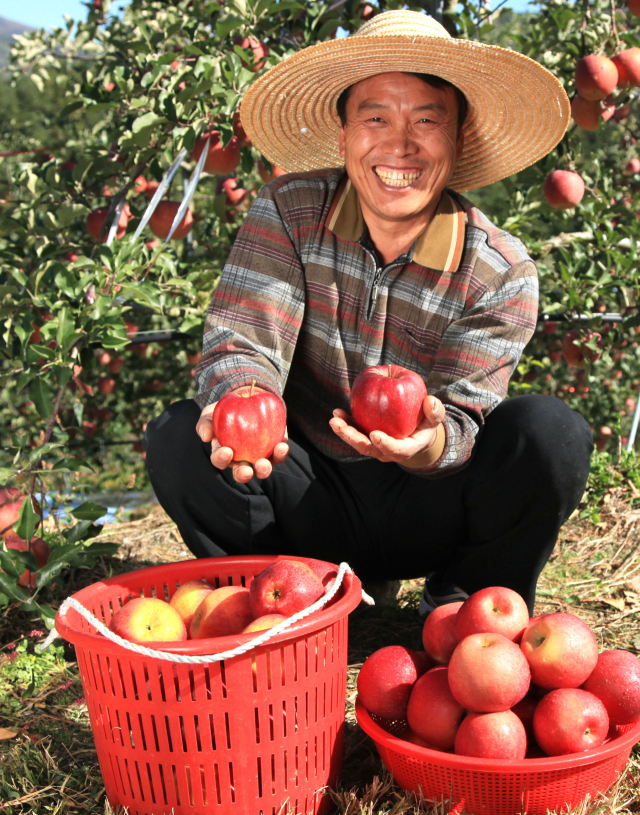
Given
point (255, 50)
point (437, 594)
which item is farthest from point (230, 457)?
point (255, 50)

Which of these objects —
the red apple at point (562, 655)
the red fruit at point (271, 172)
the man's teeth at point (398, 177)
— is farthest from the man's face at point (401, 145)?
the red fruit at point (271, 172)

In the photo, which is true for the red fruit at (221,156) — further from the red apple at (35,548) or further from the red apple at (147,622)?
the red apple at (147,622)

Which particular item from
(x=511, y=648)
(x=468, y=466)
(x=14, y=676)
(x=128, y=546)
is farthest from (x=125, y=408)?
(x=511, y=648)

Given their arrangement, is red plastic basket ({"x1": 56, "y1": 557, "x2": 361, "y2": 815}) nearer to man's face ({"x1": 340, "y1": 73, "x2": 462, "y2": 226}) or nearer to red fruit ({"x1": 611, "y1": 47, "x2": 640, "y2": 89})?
man's face ({"x1": 340, "y1": 73, "x2": 462, "y2": 226})

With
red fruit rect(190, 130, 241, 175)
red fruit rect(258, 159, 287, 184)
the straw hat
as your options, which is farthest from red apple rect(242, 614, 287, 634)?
red fruit rect(258, 159, 287, 184)

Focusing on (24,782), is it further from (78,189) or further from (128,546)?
(78,189)

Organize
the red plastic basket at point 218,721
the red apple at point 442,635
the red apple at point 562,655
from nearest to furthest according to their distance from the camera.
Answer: the red plastic basket at point 218,721 < the red apple at point 562,655 < the red apple at point 442,635

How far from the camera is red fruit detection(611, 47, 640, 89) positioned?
3076 millimetres

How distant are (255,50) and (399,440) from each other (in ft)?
6.33

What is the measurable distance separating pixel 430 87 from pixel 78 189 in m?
1.51

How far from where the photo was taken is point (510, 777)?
1.27 m

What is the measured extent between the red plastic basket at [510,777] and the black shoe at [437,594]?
61cm

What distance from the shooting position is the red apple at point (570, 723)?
1280 millimetres

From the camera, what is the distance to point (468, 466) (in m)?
1.88
